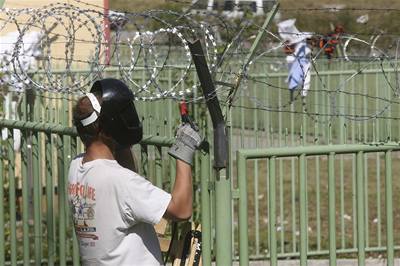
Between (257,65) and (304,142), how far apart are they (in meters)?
6.75

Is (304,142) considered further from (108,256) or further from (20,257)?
(108,256)

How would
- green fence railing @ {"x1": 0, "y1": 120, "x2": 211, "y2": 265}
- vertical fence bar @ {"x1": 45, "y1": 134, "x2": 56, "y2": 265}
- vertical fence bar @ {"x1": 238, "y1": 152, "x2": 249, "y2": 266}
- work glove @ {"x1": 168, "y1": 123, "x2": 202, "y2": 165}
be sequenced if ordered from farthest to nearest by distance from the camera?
vertical fence bar @ {"x1": 45, "y1": 134, "x2": 56, "y2": 265} → green fence railing @ {"x1": 0, "y1": 120, "x2": 211, "y2": 265} → vertical fence bar @ {"x1": 238, "y1": 152, "x2": 249, "y2": 266} → work glove @ {"x1": 168, "y1": 123, "x2": 202, "y2": 165}

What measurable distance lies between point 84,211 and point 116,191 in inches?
8.7

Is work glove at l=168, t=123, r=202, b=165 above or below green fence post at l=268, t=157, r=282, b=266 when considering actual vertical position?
above

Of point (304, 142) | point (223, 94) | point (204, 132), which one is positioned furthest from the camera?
point (304, 142)

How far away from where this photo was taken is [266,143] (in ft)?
30.1

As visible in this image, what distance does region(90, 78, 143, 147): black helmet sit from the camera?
15.2 feet

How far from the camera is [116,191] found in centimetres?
453

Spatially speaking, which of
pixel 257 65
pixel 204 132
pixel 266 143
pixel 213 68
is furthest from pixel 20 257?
pixel 257 65

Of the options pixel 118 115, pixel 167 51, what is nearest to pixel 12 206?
pixel 167 51

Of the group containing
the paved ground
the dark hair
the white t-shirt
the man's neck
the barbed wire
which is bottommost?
the paved ground

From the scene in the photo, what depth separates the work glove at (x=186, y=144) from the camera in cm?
462

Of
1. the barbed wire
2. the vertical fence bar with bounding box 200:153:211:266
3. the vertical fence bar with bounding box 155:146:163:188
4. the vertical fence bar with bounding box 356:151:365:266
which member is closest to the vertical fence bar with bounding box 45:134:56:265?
the barbed wire

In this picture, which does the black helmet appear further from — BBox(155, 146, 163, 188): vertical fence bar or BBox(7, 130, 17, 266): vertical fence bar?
A: BBox(7, 130, 17, 266): vertical fence bar
